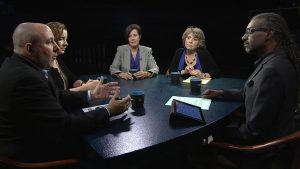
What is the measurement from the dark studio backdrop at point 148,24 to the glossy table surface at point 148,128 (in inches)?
123

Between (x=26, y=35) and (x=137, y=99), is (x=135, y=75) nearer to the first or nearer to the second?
(x=137, y=99)

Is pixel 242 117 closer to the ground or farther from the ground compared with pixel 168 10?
closer to the ground

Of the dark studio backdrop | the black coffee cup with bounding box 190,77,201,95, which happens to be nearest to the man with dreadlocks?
the black coffee cup with bounding box 190,77,201,95

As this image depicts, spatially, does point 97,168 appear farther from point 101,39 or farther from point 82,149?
point 101,39

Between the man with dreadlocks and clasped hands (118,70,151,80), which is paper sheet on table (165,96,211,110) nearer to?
the man with dreadlocks

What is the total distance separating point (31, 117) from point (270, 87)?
1.28 m

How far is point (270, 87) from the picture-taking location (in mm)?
1678

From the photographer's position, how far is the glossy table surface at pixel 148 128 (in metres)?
1.35

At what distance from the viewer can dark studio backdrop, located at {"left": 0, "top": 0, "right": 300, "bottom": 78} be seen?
5039 mm

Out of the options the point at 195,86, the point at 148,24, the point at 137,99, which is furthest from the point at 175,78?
the point at 148,24

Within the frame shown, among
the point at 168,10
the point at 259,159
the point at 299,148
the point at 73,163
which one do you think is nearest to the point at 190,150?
the point at 259,159

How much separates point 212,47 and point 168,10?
106 cm

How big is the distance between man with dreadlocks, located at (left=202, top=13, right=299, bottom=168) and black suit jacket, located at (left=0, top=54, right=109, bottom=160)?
2.74 ft

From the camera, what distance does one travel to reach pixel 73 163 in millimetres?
1461
